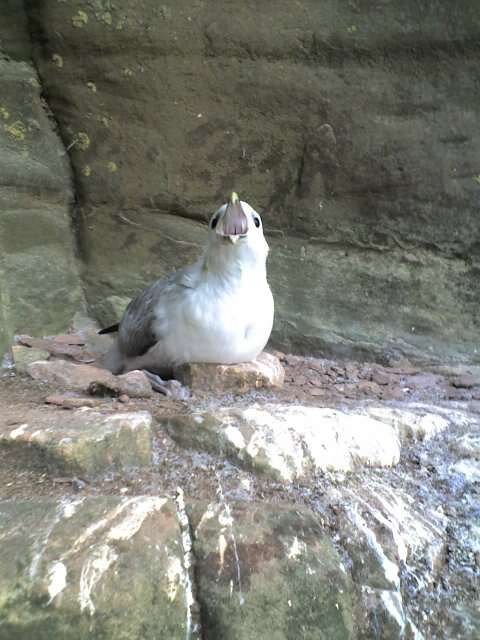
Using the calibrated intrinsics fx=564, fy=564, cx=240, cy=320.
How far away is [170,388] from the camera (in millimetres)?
2328

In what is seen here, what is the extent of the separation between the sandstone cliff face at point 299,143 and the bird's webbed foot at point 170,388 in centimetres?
112

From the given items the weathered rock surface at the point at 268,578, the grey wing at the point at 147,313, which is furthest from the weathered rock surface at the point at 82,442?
the grey wing at the point at 147,313

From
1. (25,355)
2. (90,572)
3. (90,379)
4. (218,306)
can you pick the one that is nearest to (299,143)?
(218,306)

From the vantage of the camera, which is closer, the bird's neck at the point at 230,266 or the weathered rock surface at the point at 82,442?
the weathered rock surface at the point at 82,442

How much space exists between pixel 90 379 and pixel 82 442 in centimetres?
90

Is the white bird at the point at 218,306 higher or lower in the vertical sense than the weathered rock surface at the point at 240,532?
higher

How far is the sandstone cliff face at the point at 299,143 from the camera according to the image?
9.90 ft

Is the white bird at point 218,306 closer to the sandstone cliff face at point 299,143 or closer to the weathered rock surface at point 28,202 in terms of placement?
the sandstone cliff face at point 299,143

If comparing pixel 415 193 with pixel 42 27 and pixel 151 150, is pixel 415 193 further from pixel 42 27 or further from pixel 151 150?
pixel 42 27

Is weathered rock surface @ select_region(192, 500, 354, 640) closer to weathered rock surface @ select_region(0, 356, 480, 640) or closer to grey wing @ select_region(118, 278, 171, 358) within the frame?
weathered rock surface @ select_region(0, 356, 480, 640)

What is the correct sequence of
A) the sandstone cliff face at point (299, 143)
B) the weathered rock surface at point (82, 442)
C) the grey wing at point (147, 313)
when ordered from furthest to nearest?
the sandstone cliff face at point (299, 143), the grey wing at point (147, 313), the weathered rock surface at point (82, 442)

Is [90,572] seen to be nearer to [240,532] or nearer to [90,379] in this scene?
[240,532]

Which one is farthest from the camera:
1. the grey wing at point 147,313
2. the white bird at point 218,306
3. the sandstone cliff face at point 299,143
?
the sandstone cliff face at point 299,143

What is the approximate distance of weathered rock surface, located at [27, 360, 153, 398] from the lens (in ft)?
6.99
